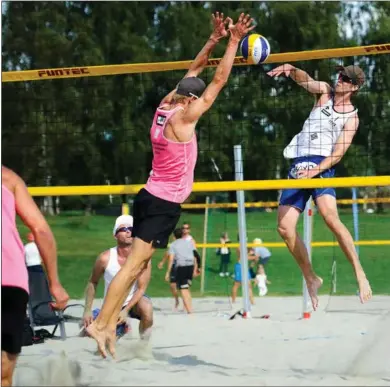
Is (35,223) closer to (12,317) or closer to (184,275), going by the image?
(12,317)

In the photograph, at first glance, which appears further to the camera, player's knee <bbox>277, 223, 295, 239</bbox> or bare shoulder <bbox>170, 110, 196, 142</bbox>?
player's knee <bbox>277, 223, 295, 239</bbox>

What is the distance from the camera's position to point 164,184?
723cm

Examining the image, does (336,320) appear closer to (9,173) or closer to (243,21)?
(243,21)

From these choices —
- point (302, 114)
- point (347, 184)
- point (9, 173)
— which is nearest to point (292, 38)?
point (302, 114)

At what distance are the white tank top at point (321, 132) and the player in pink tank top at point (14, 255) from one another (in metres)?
3.72

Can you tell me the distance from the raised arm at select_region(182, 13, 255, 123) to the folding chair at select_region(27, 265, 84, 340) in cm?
386

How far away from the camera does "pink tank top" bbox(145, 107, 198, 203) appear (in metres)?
7.11

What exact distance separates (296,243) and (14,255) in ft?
12.3

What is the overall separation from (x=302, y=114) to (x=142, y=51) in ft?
34.6

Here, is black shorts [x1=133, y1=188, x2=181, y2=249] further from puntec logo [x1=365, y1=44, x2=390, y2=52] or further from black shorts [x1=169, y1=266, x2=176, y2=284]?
black shorts [x1=169, y1=266, x2=176, y2=284]

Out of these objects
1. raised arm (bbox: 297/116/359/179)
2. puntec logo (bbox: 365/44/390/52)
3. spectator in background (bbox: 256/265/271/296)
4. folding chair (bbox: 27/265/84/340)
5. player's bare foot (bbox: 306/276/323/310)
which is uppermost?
puntec logo (bbox: 365/44/390/52)

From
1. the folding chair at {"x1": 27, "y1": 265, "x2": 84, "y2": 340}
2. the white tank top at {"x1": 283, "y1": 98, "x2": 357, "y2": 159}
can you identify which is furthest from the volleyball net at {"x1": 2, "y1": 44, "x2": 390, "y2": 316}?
the folding chair at {"x1": 27, "y1": 265, "x2": 84, "y2": 340}

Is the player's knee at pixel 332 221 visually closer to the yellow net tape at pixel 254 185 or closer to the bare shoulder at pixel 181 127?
the yellow net tape at pixel 254 185

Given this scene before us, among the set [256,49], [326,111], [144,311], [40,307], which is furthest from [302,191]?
[40,307]
